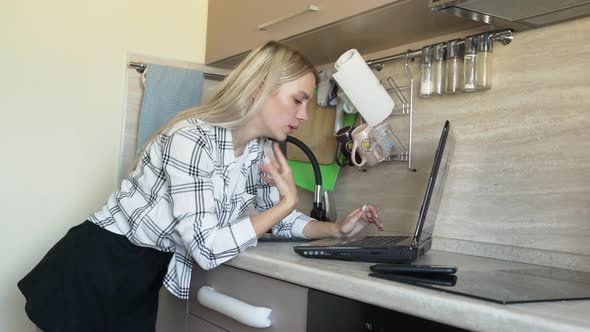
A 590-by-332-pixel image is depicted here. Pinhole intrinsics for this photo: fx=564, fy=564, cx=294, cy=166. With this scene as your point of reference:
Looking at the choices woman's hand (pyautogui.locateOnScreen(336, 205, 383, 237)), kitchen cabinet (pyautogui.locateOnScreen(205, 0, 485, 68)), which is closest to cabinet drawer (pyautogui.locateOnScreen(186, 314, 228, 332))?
woman's hand (pyautogui.locateOnScreen(336, 205, 383, 237))

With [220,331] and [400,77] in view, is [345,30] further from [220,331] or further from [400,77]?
[220,331]

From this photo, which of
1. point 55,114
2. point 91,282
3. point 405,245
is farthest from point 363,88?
point 55,114

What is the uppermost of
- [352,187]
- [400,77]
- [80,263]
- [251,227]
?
[400,77]

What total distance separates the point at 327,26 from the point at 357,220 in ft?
1.65

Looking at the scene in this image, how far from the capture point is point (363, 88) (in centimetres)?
155

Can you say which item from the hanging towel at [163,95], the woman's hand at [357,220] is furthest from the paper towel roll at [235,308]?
the hanging towel at [163,95]

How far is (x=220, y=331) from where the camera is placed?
49.4 inches

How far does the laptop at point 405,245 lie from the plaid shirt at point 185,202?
170 millimetres

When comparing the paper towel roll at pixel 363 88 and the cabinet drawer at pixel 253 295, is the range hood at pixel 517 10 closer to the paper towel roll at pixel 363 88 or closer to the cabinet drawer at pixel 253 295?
the paper towel roll at pixel 363 88

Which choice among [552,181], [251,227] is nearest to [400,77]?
[552,181]

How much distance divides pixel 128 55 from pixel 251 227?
106cm

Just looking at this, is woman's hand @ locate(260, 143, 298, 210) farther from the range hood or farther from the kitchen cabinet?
the range hood

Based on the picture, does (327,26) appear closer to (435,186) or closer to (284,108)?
(284,108)

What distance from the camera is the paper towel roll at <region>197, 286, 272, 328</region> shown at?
1.08m
